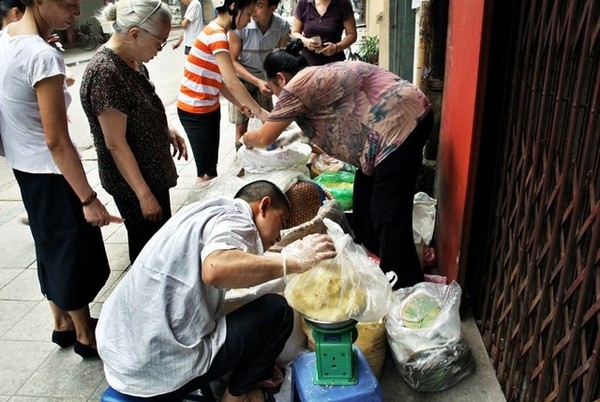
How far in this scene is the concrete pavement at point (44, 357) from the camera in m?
2.56

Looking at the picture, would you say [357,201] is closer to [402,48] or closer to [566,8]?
[566,8]

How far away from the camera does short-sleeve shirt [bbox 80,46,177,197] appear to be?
2.54m

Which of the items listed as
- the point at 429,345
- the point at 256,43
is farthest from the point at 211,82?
the point at 429,345

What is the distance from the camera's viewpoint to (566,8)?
6.07 ft

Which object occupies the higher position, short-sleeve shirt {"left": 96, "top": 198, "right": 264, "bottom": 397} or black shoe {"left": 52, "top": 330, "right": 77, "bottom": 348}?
short-sleeve shirt {"left": 96, "top": 198, "right": 264, "bottom": 397}

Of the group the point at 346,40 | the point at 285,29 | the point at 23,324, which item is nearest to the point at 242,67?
the point at 285,29

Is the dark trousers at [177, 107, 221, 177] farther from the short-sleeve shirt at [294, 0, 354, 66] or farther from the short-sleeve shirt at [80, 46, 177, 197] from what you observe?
the short-sleeve shirt at [294, 0, 354, 66]

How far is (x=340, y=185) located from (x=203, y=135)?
117cm

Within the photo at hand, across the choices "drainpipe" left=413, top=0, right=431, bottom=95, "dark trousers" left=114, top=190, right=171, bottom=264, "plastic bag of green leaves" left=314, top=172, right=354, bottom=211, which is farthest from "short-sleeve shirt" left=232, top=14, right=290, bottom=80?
"dark trousers" left=114, top=190, right=171, bottom=264

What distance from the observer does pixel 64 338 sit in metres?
2.96

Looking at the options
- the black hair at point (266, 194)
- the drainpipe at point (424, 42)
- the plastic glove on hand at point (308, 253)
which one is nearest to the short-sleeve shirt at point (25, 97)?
the black hair at point (266, 194)

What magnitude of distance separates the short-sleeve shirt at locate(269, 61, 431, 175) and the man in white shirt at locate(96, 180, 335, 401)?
0.81 m

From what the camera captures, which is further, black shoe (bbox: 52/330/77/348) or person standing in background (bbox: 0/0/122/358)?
black shoe (bbox: 52/330/77/348)

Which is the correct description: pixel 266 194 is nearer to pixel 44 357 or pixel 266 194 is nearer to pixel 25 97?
pixel 25 97
